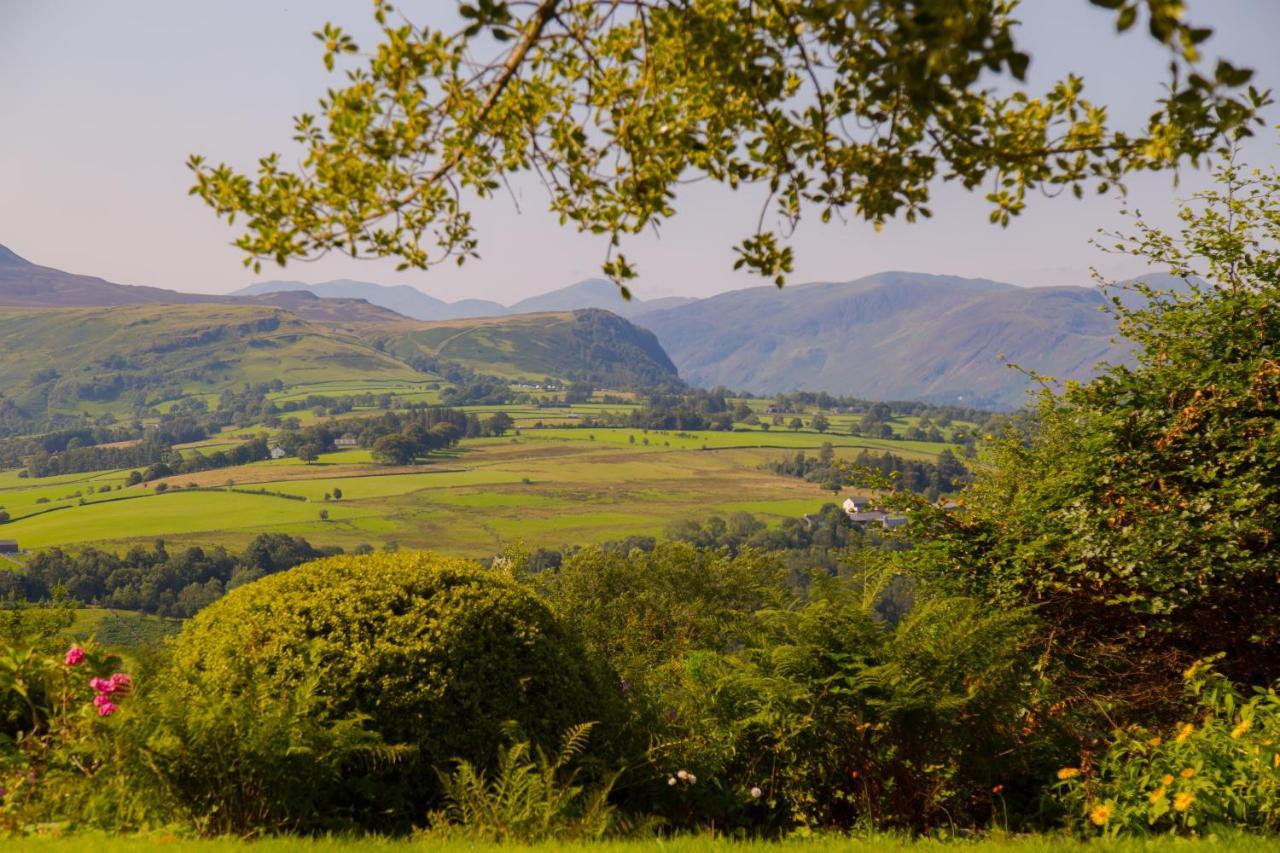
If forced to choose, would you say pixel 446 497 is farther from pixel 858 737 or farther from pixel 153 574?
pixel 858 737

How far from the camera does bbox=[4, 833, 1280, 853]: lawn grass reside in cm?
514

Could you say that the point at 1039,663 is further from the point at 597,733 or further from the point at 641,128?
the point at 641,128

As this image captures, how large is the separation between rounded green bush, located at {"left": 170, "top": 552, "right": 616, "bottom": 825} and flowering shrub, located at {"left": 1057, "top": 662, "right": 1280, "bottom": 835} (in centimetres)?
348

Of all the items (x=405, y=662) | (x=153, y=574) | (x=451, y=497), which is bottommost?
(x=153, y=574)

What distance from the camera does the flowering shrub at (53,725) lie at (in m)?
6.11

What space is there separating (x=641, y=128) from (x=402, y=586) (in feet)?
12.5

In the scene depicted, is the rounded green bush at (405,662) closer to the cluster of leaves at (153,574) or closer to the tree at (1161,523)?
the tree at (1161,523)

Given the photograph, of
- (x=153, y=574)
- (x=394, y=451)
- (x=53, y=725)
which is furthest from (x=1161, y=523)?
(x=394, y=451)

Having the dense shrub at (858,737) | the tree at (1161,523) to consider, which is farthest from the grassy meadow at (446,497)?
the dense shrub at (858,737)

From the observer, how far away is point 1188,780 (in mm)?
5965

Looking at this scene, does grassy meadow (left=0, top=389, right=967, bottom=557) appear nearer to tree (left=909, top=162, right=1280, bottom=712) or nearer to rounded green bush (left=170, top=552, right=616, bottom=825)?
tree (left=909, top=162, right=1280, bottom=712)

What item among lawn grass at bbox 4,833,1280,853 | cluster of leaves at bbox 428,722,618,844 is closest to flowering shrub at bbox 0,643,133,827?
lawn grass at bbox 4,833,1280,853

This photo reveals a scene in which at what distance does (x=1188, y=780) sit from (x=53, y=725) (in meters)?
7.78

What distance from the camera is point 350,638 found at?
21.3 feet
